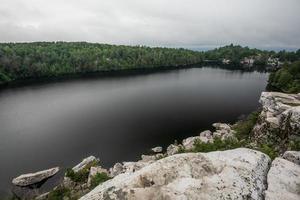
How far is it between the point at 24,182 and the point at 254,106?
56198 mm

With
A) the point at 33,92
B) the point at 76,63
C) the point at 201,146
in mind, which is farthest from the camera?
the point at 76,63

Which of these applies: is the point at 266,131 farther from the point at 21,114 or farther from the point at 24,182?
the point at 21,114

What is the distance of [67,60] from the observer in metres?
122

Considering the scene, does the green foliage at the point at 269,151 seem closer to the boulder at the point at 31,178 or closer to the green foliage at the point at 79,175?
the green foliage at the point at 79,175

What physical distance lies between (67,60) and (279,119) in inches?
4554

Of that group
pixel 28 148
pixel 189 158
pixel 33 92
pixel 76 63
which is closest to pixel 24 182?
pixel 28 148

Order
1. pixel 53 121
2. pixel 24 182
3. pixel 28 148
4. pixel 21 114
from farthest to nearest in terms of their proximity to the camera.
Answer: pixel 21 114
pixel 53 121
pixel 28 148
pixel 24 182

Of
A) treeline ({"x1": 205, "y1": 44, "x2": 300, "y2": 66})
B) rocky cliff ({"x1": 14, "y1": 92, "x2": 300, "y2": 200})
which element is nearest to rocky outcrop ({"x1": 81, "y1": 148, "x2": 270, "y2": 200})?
rocky cliff ({"x1": 14, "y1": 92, "x2": 300, "y2": 200})

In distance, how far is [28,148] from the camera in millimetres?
39031

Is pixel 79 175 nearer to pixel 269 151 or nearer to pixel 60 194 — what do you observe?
pixel 60 194

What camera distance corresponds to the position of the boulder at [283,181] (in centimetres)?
1035

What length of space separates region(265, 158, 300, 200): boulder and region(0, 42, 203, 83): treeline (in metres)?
105

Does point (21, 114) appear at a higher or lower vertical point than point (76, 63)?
lower

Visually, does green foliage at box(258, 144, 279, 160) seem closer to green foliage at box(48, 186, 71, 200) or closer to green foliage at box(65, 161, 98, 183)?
green foliage at box(48, 186, 71, 200)
